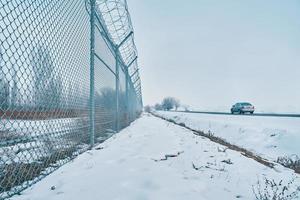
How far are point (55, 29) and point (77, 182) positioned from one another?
1.69 metres

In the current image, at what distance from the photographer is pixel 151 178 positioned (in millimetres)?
2898

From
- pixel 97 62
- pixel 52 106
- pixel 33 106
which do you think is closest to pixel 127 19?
Answer: pixel 97 62

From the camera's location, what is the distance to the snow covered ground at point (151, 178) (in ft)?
8.02

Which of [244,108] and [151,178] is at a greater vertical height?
[244,108]

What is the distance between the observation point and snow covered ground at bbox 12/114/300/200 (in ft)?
8.02

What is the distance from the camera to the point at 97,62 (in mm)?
5273

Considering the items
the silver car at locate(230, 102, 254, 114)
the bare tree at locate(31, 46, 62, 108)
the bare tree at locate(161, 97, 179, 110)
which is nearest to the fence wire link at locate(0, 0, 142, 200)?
the bare tree at locate(31, 46, 62, 108)

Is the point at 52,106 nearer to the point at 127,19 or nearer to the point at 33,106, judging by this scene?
the point at 33,106

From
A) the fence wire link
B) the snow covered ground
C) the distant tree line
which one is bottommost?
the snow covered ground

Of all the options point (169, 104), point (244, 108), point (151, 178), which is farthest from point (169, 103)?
point (151, 178)

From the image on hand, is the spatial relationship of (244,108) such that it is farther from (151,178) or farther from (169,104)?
(169,104)

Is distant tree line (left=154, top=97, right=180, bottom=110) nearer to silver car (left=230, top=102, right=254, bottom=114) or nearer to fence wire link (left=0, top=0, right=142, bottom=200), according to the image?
silver car (left=230, top=102, right=254, bottom=114)

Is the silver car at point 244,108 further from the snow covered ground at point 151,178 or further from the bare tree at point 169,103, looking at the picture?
the bare tree at point 169,103

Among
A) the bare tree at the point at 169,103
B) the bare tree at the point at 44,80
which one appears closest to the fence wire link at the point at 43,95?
the bare tree at the point at 44,80
